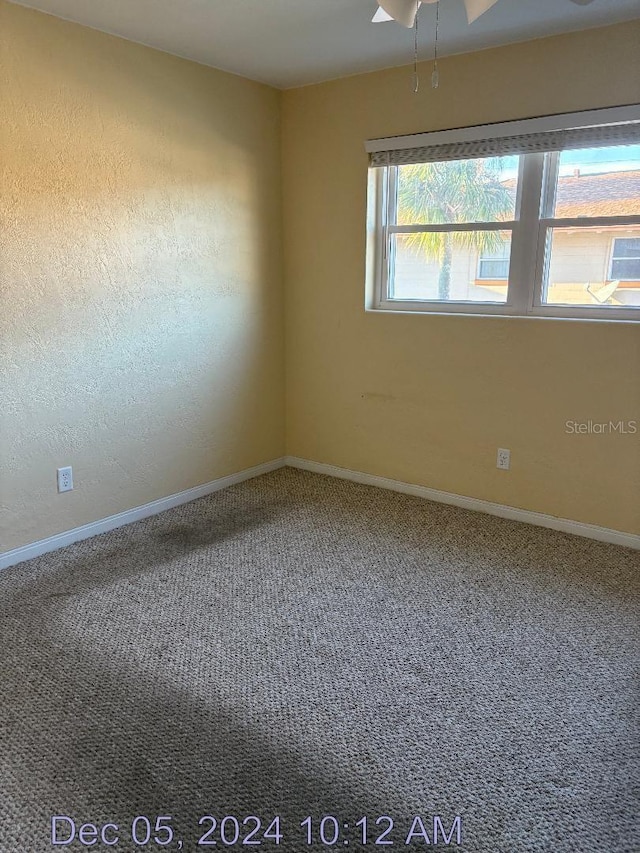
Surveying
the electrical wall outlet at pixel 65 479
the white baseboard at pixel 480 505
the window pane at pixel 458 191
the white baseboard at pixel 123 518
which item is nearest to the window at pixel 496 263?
the window pane at pixel 458 191

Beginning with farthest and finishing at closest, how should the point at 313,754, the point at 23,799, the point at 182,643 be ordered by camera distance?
the point at 182,643, the point at 313,754, the point at 23,799

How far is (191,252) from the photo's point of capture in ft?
11.1

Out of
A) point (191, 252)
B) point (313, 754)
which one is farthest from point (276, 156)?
point (313, 754)

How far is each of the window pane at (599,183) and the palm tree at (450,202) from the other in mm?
269

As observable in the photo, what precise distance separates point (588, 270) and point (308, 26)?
1721mm

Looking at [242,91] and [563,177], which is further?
[242,91]

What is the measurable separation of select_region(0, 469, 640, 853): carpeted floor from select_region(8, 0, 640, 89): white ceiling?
2368 millimetres

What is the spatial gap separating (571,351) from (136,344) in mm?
2200

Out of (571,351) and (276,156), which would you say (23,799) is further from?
(276,156)

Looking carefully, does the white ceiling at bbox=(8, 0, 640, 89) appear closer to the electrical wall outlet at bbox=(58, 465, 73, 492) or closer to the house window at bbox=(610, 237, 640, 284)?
the house window at bbox=(610, 237, 640, 284)

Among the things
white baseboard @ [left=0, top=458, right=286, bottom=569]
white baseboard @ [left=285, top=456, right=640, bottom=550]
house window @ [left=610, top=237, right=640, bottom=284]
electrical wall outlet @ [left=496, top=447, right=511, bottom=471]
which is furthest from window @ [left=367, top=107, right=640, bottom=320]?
white baseboard @ [left=0, top=458, right=286, bottom=569]

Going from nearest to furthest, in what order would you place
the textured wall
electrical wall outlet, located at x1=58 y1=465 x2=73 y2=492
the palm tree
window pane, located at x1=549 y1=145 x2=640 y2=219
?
1. the textured wall
2. window pane, located at x1=549 y1=145 x2=640 y2=219
3. electrical wall outlet, located at x1=58 y1=465 x2=73 y2=492
4. the palm tree

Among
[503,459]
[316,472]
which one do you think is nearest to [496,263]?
[503,459]

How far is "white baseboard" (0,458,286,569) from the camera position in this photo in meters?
2.86
